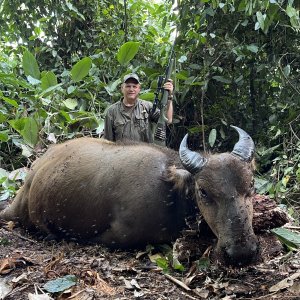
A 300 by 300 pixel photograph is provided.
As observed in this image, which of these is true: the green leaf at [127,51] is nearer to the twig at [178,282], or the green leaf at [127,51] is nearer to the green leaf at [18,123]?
the green leaf at [18,123]

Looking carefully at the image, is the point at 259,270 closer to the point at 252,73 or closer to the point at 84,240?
the point at 84,240

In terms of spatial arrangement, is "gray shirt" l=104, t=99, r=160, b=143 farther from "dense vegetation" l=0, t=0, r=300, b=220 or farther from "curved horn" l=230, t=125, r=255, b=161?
"curved horn" l=230, t=125, r=255, b=161

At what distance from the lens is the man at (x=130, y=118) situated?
6598 mm

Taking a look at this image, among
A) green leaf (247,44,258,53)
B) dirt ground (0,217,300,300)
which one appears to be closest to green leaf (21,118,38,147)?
dirt ground (0,217,300,300)

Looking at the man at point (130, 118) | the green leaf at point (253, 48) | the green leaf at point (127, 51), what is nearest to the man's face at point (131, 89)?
the man at point (130, 118)

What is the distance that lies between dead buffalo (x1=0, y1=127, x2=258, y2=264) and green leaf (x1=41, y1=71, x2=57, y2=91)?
1605 mm

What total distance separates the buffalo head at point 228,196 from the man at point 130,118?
88.3 inches

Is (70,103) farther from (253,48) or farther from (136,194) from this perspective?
(136,194)

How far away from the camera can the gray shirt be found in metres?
6.63

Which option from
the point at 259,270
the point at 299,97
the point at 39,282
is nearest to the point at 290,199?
the point at 299,97

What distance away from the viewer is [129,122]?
21.7ft

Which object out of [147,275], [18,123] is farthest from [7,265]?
[18,123]

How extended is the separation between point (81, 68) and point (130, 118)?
1.27 meters

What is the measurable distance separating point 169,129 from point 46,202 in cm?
328
